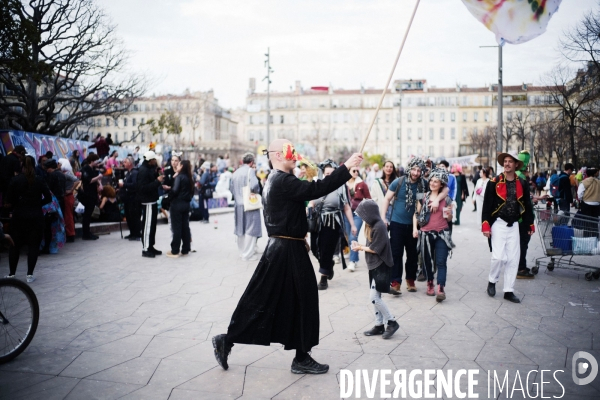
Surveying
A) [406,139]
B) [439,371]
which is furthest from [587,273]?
[406,139]

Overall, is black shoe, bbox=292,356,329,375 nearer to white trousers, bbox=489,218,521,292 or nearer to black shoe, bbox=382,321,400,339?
black shoe, bbox=382,321,400,339

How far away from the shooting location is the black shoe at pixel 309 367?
14.3 feet

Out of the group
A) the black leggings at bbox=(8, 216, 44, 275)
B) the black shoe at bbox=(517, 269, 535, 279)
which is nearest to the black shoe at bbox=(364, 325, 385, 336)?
the black shoe at bbox=(517, 269, 535, 279)

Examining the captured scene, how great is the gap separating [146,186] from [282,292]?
21.8 ft

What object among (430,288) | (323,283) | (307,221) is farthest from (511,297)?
(307,221)

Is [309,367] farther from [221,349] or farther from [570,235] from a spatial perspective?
[570,235]

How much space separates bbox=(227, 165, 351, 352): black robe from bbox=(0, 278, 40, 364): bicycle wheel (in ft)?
6.62

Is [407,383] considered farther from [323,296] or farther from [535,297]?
[535,297]

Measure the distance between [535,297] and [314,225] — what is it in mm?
3304

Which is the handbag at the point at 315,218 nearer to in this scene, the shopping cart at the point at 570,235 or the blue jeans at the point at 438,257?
the blue jeans at the point at 438,257

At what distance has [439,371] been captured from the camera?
439cm

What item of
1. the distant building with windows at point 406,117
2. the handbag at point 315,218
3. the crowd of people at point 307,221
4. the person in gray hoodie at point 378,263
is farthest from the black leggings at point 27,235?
the distant building with windows at point 406,117

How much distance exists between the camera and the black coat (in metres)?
10.2

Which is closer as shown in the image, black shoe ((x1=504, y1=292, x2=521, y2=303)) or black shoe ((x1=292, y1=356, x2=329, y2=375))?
black shoe ((x1=292, y1=356, x2=329, y2=375))
